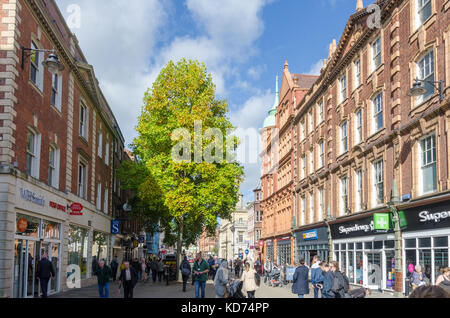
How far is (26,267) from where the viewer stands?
1688 cm

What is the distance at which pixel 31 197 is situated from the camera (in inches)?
672

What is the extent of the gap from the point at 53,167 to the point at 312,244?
2089cm

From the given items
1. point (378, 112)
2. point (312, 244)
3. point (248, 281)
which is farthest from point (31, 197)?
point (312, 244)

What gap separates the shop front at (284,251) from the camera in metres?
44.5

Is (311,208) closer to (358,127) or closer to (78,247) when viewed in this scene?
(358,127)

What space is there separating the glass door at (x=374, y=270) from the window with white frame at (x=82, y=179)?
15.0 metres

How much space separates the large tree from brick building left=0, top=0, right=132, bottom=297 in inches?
139

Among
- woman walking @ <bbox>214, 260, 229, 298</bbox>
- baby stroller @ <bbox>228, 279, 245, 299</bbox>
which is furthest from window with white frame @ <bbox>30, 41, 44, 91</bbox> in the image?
baby stroller @ <bbox>228, 279, 245, 299</bbox>

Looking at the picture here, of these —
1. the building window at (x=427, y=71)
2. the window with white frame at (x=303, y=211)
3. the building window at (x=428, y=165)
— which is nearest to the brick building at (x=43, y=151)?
the building window at (x=427, y=71)

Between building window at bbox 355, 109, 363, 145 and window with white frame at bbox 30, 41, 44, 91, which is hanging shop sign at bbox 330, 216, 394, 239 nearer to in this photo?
building window at bbox 355, 109, 363, 145

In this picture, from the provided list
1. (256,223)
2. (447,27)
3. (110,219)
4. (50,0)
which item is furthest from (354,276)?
(256,223)

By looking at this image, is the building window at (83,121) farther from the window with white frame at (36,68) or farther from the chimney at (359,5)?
the chimney at (359,5)

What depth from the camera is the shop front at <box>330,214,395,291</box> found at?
22.8 metres

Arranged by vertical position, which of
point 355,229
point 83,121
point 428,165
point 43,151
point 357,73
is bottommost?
point 355,229
